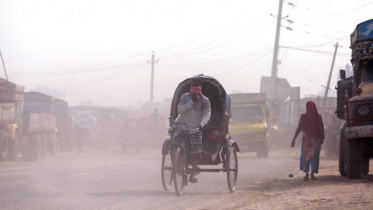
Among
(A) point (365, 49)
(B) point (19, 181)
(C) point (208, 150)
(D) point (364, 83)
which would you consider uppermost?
(A) point (365, 49)

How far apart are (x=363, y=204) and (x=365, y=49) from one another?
13.9ft

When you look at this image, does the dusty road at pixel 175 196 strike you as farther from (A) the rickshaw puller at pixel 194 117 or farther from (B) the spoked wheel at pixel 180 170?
(A) the rickshaw puller at pixel 194 117

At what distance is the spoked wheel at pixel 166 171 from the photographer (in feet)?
26.8

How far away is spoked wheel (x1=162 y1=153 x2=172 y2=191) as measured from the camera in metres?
8.17

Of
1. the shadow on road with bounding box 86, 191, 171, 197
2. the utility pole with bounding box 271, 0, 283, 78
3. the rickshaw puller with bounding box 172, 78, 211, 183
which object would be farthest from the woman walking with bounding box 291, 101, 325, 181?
the utility pole with bounding box 271, 0, 283, 78

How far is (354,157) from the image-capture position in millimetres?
9266

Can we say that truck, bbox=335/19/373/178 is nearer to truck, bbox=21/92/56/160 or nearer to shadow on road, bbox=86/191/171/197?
shadow on road, bbox=86/191/171/197

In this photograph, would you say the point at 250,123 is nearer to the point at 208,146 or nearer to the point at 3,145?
the point at 3,145

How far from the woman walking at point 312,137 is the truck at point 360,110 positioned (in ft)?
2.02

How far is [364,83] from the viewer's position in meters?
9.66

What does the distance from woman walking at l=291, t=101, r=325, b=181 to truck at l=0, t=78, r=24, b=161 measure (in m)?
11.0

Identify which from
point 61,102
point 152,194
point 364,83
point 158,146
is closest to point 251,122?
point 158,146

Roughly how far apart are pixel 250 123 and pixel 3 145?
33.2ft

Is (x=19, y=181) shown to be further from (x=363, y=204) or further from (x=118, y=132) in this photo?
(x=118, y=132)
